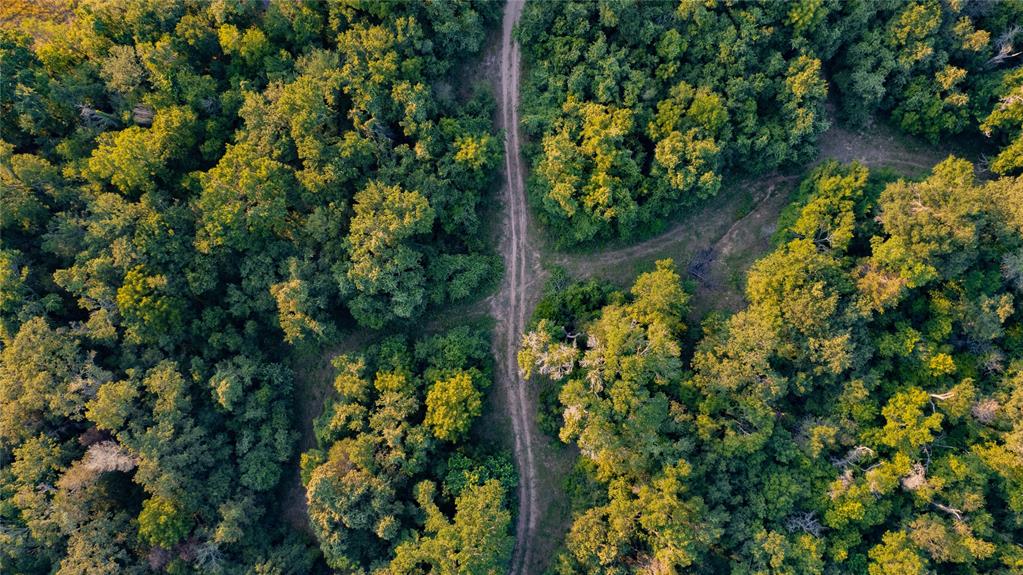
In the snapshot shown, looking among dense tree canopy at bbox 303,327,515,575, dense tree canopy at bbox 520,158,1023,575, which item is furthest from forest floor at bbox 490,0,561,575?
dense tree canopy at bbox 520,158,1023,575

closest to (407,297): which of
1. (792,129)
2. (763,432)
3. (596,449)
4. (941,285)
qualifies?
(596,449)

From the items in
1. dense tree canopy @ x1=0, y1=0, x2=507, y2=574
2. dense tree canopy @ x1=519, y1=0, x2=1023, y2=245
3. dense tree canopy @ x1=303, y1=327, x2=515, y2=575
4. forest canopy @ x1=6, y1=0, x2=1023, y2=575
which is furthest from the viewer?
dense tree canopy @ x1=519, y1=0, x2=1023, y2=245

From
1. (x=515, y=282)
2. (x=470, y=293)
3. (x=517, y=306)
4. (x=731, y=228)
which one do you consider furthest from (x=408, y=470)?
(x=731, y=228)

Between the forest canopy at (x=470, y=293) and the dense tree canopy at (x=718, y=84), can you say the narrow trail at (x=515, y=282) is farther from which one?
the dense tree canopy at (x=718, y=84)

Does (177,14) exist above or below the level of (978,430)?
above

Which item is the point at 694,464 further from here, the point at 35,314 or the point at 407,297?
the point at 35,314

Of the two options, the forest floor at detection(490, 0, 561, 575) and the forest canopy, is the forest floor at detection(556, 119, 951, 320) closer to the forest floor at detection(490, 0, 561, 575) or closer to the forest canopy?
the forest canopy

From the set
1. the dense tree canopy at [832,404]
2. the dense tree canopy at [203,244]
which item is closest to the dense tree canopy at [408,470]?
the dense tree canopy at [203,244]
